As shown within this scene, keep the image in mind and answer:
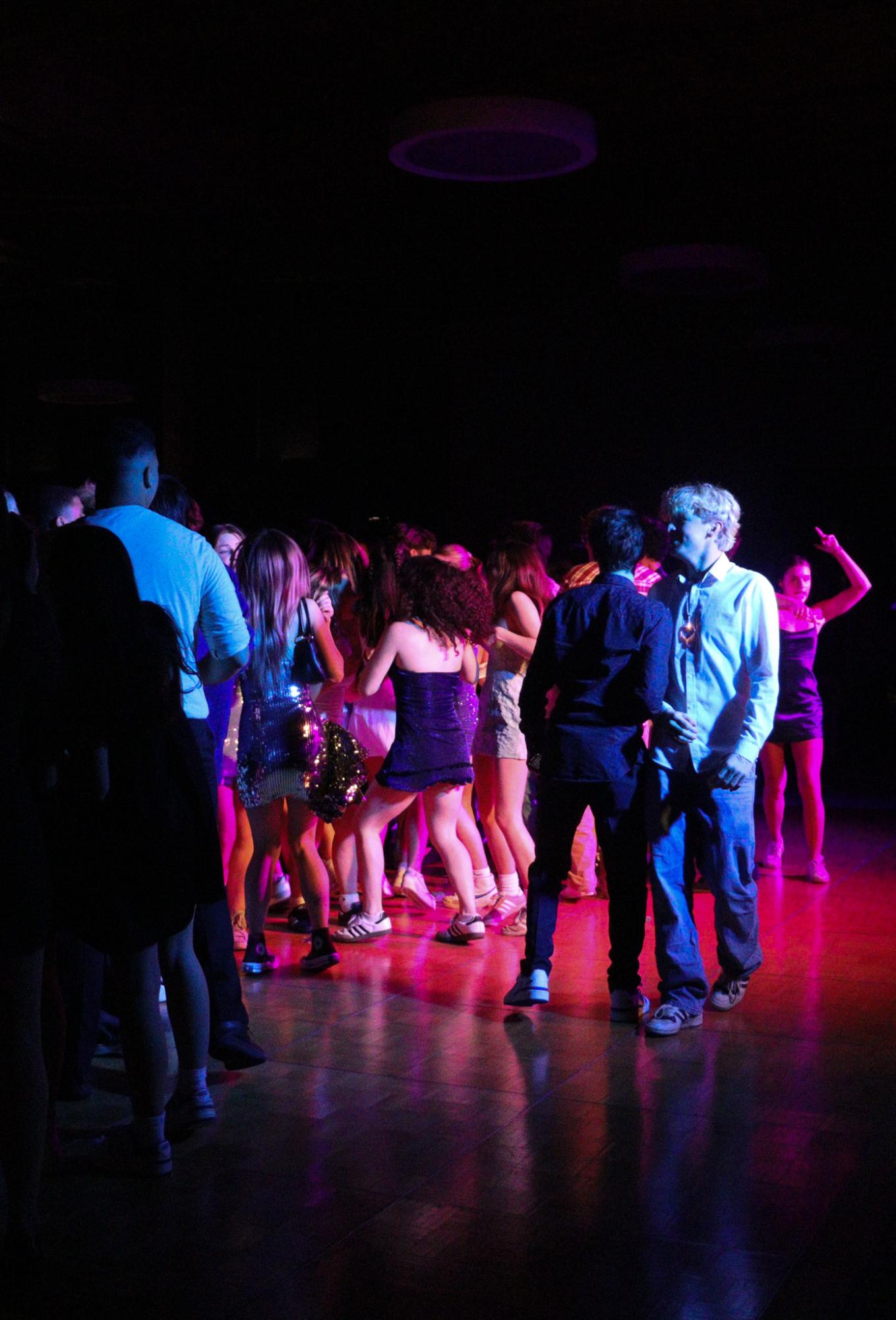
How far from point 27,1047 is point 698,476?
9.29 meters

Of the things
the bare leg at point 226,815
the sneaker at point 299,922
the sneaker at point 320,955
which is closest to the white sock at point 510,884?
the sneaker at point 299,922

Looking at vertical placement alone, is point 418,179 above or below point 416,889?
above

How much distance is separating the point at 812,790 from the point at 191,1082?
170 inches

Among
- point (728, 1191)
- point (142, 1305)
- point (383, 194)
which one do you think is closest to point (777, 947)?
point (728, 1191)

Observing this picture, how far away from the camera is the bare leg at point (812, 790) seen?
22.2 ft

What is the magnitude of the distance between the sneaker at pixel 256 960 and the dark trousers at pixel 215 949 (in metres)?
1.16

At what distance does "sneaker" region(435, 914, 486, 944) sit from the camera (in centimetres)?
Answer: 538

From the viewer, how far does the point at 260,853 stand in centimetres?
479

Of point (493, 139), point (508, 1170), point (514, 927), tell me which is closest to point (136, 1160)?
point (508, 1170)

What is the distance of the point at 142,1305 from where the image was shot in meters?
2.46

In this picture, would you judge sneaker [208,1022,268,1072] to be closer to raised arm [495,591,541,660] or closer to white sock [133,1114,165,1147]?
white sock [133,1114,165,1147]

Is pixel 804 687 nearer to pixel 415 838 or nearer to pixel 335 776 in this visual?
pixel 415 838

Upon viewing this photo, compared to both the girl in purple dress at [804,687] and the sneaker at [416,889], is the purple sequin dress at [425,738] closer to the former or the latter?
the sneaker at [416,889]

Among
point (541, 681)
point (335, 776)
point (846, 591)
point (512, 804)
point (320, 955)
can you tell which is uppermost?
point (846, 591)
